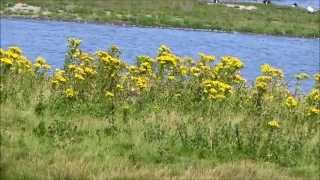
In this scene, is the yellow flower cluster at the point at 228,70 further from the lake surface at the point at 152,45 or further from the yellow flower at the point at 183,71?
the lake surface at the point at 152,45

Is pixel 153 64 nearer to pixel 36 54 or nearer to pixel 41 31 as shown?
pixel 36 54

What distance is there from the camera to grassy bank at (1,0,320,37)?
173 ft

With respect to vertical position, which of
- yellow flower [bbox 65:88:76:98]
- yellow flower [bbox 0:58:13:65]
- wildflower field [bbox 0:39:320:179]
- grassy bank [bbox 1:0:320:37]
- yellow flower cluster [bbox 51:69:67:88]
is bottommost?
grassy bank [bbox 1:0:320:37]

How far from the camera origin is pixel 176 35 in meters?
43.6

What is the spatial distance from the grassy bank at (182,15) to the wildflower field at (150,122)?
39.4m

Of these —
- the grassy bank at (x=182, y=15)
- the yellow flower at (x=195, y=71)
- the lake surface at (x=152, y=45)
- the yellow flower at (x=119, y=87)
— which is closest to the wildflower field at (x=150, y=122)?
the yellow flower at (x=195, y=71)

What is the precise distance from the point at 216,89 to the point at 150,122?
1.32 metres

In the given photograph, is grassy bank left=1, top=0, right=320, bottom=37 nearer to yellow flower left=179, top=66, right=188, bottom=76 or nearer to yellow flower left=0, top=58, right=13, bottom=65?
yellow flower left=179, top=66, right=188, bottom=76

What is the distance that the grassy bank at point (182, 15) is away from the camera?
173ft

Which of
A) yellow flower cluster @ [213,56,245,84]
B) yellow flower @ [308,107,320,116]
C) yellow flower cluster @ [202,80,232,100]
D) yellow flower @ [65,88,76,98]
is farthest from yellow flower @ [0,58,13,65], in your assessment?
yellow flower @ [308,107,320,116]

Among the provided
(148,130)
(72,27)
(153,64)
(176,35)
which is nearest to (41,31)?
(72,27)

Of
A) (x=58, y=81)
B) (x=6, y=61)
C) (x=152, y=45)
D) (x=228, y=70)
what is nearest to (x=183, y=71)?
(x=228, y=70)

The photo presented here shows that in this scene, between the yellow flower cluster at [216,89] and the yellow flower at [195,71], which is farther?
the yellow flower at [195,71]

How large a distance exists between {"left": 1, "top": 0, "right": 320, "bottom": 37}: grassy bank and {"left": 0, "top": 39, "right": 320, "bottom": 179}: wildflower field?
1550 inches
